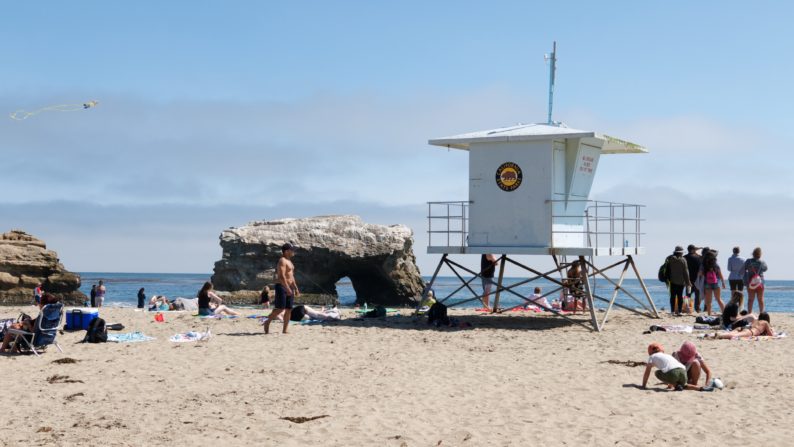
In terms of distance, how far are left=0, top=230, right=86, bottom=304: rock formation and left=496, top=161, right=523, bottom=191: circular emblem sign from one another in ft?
105

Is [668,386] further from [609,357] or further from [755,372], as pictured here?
[609,357]

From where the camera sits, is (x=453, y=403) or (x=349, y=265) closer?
(x=453, y=403)

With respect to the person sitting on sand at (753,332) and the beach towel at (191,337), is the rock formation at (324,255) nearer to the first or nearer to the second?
the beach towel at (191,337)

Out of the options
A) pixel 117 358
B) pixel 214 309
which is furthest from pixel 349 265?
pixel 117 358

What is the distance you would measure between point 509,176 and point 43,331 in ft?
33.5

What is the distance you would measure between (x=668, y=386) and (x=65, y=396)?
7.97 meters

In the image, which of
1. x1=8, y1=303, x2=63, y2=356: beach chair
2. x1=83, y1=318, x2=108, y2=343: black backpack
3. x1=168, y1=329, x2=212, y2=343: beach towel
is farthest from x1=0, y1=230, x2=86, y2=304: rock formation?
x1=8, y1=303, x2=63, y2=356: beach chair

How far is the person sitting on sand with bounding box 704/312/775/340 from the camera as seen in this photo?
16719mm

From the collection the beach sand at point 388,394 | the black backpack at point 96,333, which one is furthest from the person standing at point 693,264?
the black backpack at point 96,333

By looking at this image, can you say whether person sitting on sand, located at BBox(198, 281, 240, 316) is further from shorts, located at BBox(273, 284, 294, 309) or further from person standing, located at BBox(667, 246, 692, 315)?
person standing, located at BBox(667, 246, 692, 315)

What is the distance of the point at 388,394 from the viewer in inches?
437

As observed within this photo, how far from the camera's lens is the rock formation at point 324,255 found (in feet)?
142

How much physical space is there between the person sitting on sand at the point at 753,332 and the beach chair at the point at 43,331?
485 inches

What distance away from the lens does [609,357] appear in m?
14.7
